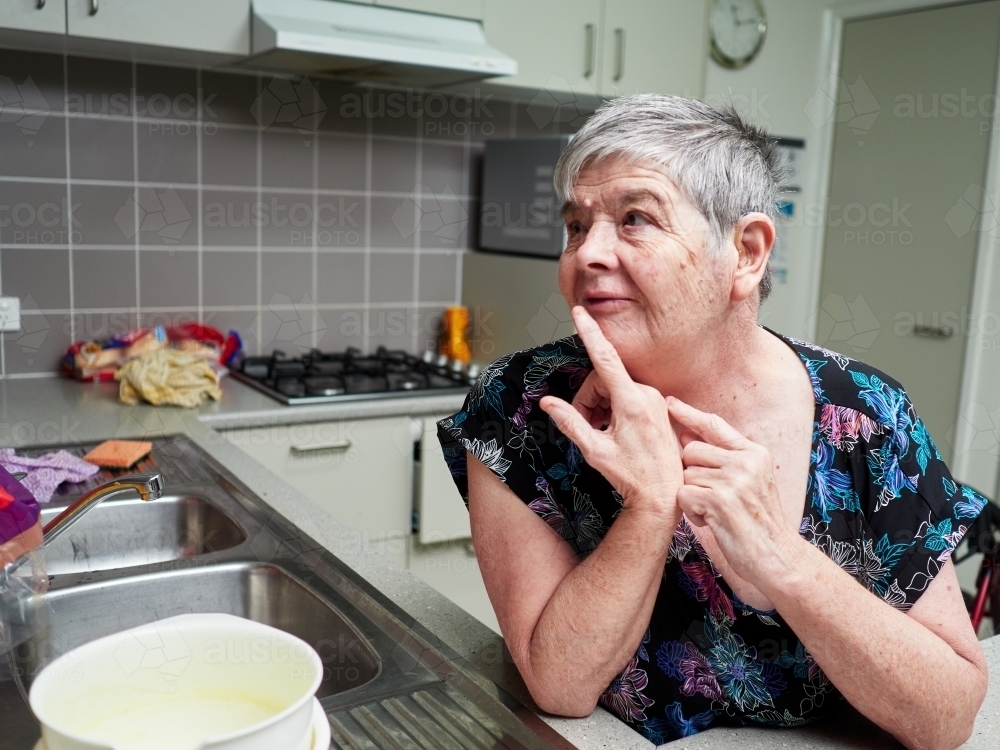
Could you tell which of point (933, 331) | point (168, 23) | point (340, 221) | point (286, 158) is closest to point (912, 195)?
point (933, 331)

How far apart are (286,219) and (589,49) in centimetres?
103

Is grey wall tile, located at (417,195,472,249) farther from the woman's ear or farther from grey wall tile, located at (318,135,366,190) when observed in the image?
the woman's ear

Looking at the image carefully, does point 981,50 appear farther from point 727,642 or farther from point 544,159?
point 727,642

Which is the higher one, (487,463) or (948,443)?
(487,463)

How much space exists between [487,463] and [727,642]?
1.05 ft

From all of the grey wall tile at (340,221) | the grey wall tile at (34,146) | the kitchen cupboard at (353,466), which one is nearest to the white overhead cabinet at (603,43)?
the grey wall tile at (340,221)

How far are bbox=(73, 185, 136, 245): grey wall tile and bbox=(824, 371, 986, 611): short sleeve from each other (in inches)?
83.7

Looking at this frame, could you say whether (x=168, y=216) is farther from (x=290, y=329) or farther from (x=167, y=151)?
(x=290, y=329)

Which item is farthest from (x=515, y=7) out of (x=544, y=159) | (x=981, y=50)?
(x=981, y=50)

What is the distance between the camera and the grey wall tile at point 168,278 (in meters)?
2.65

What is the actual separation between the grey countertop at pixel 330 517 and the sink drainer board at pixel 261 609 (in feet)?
0.15

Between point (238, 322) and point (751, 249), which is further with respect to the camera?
point (238, 322)

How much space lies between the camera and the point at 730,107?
1068 millimetres

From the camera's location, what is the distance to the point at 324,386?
252cm
